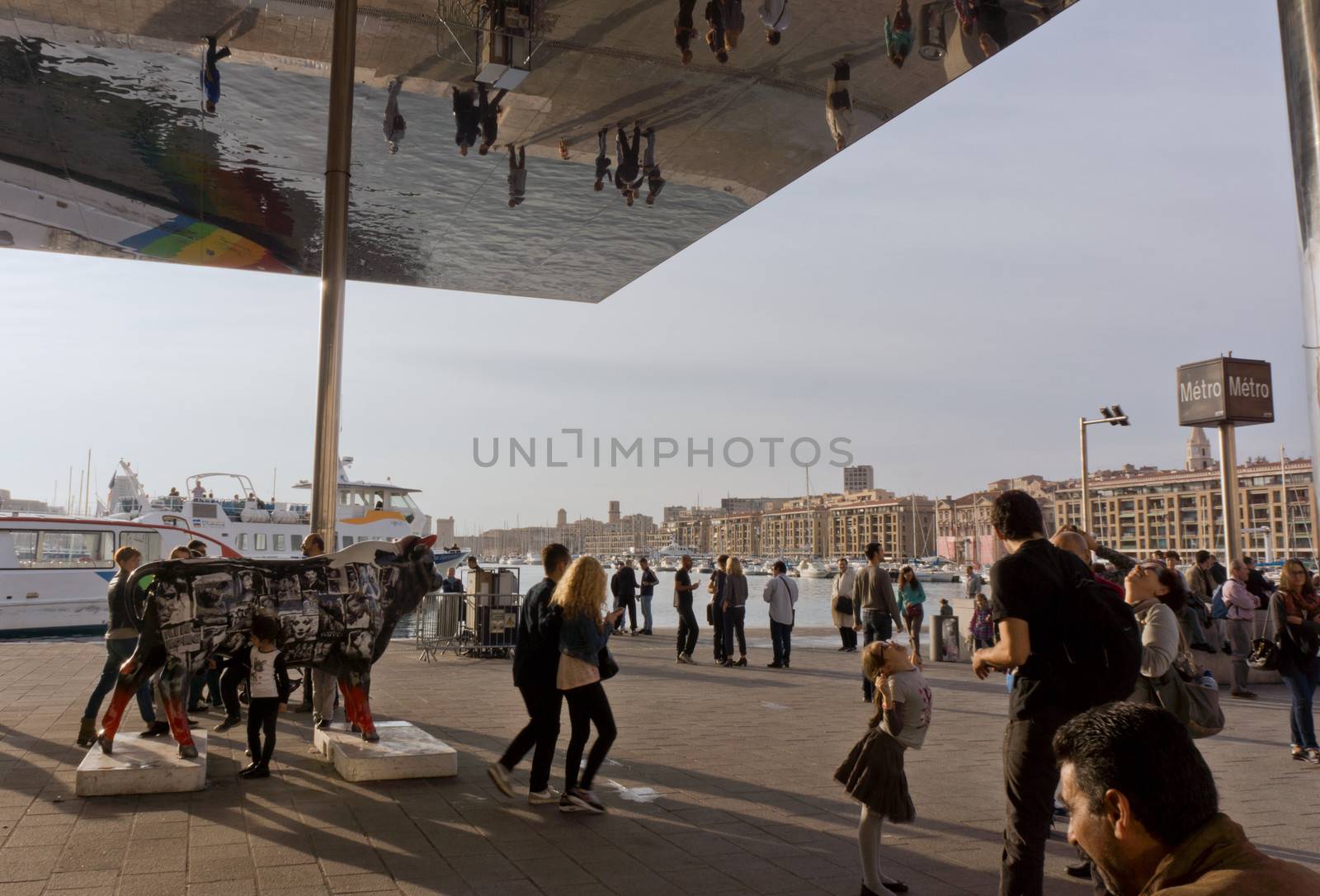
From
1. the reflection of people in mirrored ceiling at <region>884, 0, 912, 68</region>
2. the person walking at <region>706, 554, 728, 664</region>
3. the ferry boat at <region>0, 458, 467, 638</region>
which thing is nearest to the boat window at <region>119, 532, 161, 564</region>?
the ferry boat at <region>0, 458, 467, 638</region>

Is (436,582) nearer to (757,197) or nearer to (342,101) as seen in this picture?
(342,101)

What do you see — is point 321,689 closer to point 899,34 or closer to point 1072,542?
point 1072,542

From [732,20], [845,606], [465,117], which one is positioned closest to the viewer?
[732,20]

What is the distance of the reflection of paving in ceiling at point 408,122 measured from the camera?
9.26 meters

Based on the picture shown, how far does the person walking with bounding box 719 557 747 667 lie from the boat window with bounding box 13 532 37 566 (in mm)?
20514

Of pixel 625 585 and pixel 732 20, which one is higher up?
pixel 732 20

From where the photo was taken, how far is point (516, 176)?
A: 42.1ft

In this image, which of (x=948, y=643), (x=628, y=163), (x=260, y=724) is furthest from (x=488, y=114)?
(x=948, y=643)

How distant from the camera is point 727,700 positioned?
1145cm

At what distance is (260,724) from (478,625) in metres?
9.22

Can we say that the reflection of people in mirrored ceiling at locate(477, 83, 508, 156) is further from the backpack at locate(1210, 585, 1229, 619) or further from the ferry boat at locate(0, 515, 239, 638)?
the ferry boat at locate(0, 515, 239, 638)

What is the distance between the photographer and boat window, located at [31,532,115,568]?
88.5ft

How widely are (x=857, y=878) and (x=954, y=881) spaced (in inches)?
18.5

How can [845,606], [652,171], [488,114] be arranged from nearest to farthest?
[488,114] → [652,171] → [845,606]
